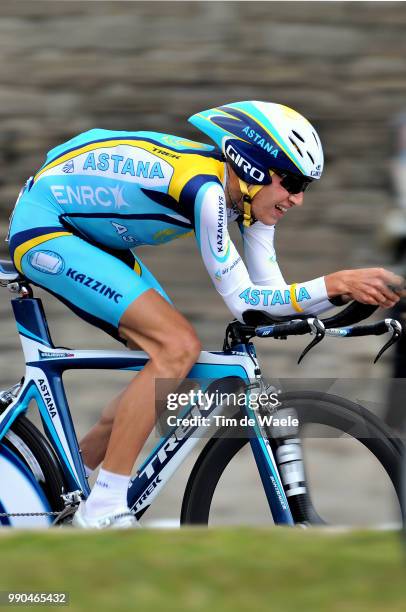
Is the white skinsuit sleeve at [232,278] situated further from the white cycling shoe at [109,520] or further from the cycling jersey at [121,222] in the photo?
the white cycling shoe at [109,520]

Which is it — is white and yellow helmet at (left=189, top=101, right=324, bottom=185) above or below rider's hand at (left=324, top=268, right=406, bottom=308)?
above

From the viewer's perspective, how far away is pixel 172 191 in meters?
4.22

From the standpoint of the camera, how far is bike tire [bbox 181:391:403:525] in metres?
4.17

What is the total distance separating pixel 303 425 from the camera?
4254 millimetres

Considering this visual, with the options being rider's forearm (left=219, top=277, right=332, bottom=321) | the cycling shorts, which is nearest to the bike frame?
the cycling shorts

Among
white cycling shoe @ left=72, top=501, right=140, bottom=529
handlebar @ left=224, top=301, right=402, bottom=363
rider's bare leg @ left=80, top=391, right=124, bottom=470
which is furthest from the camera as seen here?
rider's bare leg @ left=80, top=391, right=124, bottom=470

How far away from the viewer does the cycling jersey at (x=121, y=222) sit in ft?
13.6

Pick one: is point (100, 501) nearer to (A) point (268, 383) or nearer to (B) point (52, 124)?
(A) point (268, 383)

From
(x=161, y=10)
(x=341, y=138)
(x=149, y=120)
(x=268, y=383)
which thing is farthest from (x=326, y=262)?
(x=268, y=383)

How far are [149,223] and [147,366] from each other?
0.51 meters

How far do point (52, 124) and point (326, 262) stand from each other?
2974 millimetres

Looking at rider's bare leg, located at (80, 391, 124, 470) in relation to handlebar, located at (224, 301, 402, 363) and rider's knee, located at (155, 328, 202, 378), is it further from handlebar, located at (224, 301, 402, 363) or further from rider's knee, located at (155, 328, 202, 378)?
handlebar, located at (224, 301, 402, 363)

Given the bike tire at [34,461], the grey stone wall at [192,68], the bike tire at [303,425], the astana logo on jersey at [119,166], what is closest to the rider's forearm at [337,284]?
the bike tire at [303,425]

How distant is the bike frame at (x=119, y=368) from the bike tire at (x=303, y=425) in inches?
3.4
